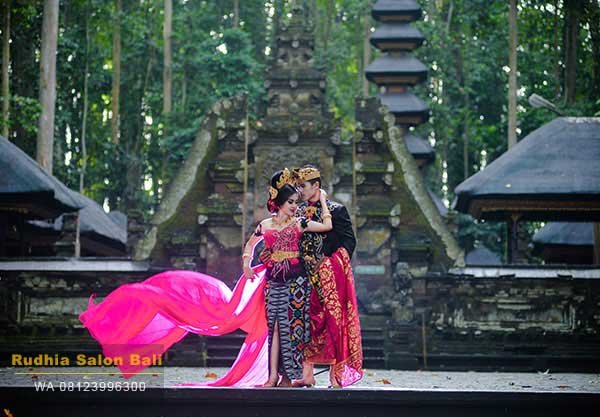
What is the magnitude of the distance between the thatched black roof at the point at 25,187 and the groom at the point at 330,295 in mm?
11188

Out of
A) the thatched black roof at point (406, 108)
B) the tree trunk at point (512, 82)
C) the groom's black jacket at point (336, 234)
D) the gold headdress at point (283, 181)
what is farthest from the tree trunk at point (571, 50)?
the gold headdress at point (283, 181)

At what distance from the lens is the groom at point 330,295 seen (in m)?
10.9

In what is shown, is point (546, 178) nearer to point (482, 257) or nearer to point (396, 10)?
point (396, 10)

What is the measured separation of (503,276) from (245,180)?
5.47 metres

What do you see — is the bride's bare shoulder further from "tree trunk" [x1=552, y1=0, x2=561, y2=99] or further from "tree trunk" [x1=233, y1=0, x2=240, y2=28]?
"tree trunk" [x1=233, y1=0, x2=240, y2=28]

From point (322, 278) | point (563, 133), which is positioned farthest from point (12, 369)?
point (563, 133)

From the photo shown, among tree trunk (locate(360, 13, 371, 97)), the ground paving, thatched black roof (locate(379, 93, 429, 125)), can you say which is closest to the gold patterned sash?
the ground paving

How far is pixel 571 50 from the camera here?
127 feet

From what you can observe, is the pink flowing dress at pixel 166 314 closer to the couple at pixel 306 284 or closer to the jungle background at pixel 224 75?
the couple at pixel 306 284

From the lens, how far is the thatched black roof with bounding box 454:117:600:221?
21.9 m

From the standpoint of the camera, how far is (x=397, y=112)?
3516cm

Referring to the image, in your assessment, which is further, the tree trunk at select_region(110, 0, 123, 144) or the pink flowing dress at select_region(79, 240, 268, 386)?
the tree trunk at select_region(110, 0, 123, 144)

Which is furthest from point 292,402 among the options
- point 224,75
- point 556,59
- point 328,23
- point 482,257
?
point 328,23

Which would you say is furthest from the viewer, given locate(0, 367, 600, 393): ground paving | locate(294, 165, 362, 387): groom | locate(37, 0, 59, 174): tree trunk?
locate(37, 0, 59, 174): tree trunk
